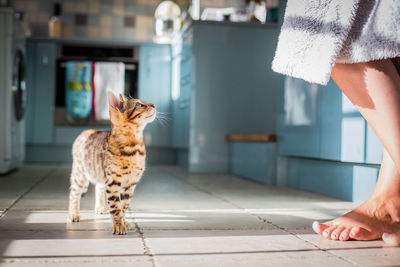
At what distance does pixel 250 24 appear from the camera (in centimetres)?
412

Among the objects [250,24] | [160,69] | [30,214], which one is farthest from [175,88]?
[30,214]

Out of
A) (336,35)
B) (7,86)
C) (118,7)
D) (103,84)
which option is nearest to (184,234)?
(336,35)

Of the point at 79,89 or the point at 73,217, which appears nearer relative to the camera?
the point at 73,217

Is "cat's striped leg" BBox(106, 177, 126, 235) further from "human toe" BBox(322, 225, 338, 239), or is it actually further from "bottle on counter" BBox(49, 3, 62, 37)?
"bottle on counter" BBox(49, 3, 62, 37)

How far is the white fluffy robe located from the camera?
1250 mm

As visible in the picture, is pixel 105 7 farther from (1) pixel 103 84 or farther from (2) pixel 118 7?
(1) pixel 103 84

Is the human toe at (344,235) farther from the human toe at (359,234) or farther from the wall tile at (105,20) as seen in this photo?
the wall tile at (105,20)

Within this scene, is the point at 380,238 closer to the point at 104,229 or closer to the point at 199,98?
the point at 104,229

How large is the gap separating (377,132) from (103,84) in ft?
12.6

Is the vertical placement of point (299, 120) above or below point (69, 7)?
below

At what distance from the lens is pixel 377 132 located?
1.33m

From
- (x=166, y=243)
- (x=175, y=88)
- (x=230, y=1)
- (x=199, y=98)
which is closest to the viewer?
(x=166, y=243)

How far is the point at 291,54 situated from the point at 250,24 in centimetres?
278

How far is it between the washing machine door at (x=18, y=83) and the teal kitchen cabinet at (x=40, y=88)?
0.92 metres
